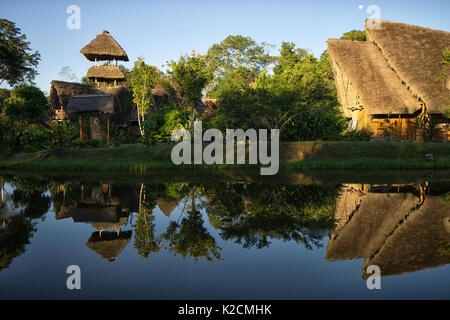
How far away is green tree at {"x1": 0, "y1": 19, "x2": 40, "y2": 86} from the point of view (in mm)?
29125

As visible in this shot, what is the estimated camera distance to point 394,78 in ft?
63.0

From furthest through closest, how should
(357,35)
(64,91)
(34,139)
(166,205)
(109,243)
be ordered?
1. (357,35)
2. (64,91)
3. (34,139)
4. (166,205)
5. (109,243)

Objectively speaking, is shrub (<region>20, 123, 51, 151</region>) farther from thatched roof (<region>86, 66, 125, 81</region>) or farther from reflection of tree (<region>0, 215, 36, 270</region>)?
reflection of tree (<region>0, 215, 36, 270</region>)

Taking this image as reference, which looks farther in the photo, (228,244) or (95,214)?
(95,214)

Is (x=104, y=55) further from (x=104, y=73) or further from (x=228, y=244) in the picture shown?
(x=228, y=244)

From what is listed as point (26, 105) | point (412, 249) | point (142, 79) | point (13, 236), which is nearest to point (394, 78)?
point (142, 79)

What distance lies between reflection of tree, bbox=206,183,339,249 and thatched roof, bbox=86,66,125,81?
2216 centimetres

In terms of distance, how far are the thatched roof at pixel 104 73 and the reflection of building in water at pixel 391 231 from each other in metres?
24.9

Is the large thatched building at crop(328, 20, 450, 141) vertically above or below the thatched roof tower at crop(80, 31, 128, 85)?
below

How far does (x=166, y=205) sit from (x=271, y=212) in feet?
7.51

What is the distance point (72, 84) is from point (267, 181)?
2163 cm
